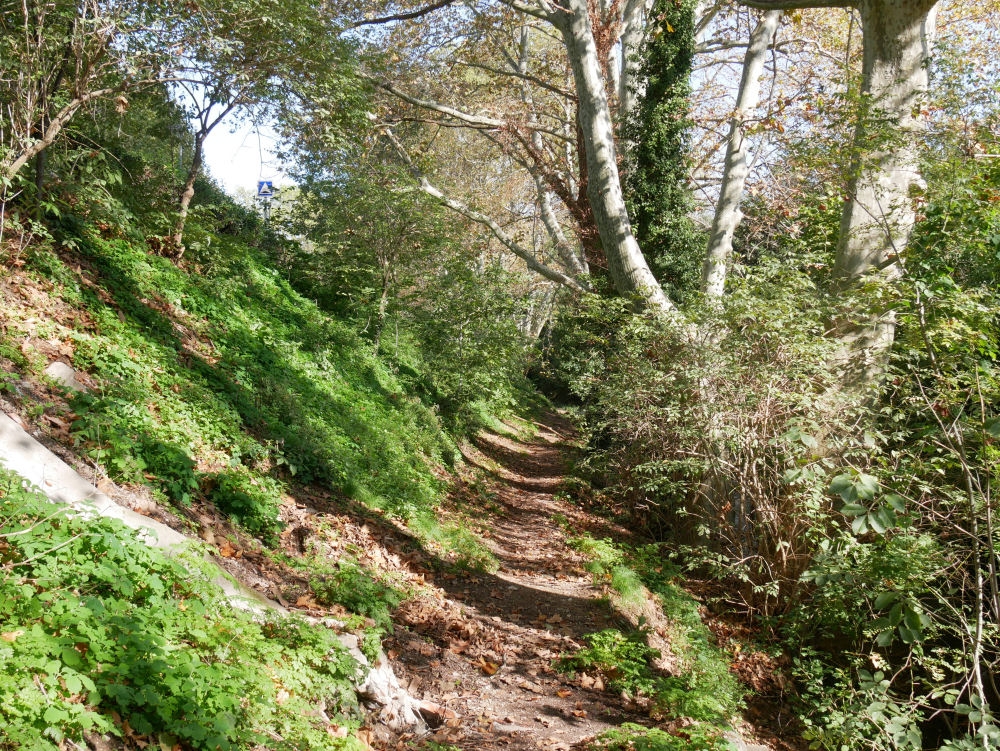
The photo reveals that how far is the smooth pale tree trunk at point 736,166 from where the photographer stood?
11.1m

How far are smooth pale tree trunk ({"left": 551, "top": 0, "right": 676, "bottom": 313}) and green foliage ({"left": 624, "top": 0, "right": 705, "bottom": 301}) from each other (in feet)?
11.2

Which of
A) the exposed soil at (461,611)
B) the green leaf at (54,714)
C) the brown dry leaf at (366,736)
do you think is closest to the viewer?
the green leaf at (54,714)

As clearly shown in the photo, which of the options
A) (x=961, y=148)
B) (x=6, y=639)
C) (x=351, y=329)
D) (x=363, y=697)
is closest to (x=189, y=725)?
(x=6, y=639)

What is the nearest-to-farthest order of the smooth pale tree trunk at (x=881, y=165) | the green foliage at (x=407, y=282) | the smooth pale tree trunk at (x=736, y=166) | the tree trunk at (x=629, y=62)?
the smooth pale tree trunk at (x=881, y=165)
the smooth pale tree trunk at (x=736, y=166)
the green foliage at (x=407, y=282)
the tree trunk at (x=629, y=62)

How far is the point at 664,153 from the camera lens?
44.1ft

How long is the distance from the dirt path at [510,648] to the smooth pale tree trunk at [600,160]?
4265 millimetres

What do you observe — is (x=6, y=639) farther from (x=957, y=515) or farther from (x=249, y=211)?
(x=249, y=211)

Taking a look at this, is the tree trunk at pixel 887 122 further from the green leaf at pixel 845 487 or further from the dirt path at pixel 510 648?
the dirt path at pixel 510 648

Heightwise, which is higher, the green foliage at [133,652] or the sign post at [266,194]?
the sign post at [266,194]

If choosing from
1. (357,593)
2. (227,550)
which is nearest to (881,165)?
(357,593)

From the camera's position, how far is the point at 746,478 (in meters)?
7.56

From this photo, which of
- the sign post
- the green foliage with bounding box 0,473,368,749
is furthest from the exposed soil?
the sign post

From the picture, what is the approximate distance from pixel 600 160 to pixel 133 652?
8.93 meters

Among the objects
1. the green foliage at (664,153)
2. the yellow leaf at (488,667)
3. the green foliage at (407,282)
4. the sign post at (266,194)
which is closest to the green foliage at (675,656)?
the yellow leaf at (488,667)
